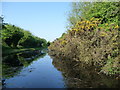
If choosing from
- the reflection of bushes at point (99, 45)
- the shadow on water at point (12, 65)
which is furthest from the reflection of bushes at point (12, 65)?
the reflection of bushes at point (99, 45)

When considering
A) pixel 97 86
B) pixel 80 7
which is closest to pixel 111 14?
pixel 97 86

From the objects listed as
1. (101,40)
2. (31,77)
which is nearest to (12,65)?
(31,77)

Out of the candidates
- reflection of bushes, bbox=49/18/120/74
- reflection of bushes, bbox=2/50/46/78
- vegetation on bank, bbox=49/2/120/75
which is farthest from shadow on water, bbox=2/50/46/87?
reflection of bushes, bbox=49/18/120/74

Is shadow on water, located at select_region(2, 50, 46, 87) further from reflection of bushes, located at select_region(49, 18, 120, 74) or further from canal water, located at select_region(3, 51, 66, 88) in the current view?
reflection of bushes, located at select_region(49, 18, 120, 74)

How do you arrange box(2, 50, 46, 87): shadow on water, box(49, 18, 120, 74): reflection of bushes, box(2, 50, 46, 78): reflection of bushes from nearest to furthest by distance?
box(49, 18, 120, 74): reflection of bushes < box(2, 50, 46, 87): shadow on water < box(2, 50, 46, 78): reflection of bushes

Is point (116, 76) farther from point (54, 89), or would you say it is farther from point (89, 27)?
point (89, 27)

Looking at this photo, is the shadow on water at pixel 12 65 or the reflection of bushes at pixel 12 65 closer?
the shadow on water at pixel 12 65

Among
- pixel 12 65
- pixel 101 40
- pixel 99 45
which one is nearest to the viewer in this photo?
pixel 101 40

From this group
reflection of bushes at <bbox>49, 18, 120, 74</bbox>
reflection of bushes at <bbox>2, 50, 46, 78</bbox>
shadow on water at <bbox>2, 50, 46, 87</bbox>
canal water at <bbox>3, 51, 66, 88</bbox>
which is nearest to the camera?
canal water at <bbox>3, 51, 66, 88</bbox>

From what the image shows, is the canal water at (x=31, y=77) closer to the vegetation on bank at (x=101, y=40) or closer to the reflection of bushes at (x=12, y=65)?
the reflection of bushes at (x=12, y=65)

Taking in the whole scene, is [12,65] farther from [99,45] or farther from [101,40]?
[101,40]

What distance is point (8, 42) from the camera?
127 feet

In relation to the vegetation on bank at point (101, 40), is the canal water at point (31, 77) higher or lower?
lower

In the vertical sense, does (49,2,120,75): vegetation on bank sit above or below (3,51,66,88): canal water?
above
